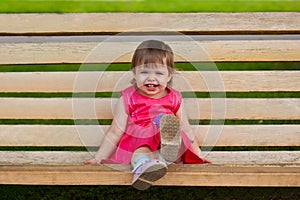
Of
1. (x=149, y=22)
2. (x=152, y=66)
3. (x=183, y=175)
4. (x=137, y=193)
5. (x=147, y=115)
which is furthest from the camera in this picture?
(x=137, y=193)

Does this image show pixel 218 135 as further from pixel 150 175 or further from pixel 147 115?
pixel 150 175

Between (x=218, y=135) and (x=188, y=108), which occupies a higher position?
(x=188, y=108)

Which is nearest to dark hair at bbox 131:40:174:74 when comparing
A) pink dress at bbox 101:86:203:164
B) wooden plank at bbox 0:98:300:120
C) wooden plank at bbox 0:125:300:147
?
pink dress at bbox 101:86:203:164

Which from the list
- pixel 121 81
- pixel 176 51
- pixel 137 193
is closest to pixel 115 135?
pixel 121 81

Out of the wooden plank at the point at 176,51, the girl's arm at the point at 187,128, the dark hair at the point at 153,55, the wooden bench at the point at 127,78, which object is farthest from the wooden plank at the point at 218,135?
the dark hair at the point at 153,55

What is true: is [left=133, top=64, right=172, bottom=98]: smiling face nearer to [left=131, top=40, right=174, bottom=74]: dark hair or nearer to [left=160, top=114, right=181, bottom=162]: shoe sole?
[left=131, top=40, right=174, bottom=74]: dark hair

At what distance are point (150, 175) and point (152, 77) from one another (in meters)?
0.51

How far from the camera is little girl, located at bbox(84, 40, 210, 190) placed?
107 inches

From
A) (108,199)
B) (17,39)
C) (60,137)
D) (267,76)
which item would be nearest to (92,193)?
(108,199)

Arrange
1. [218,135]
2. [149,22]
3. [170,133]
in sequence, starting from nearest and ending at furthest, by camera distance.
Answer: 1. [170,133]
2. [149,22]
3. [218,135]

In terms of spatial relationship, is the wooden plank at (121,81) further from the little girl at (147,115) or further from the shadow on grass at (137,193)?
the shadow on grass at (137,193)

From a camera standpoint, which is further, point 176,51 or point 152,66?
point 176,51

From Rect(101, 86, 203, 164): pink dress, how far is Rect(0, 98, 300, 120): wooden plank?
0.63 ft

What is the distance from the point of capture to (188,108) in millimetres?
3039
